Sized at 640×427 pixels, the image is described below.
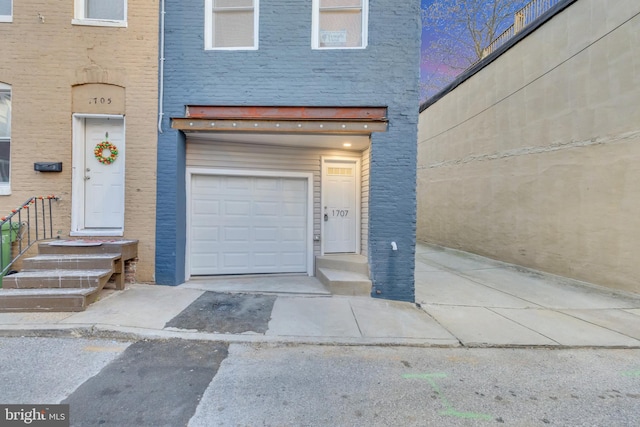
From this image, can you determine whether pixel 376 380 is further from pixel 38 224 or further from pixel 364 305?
pixel 38 224

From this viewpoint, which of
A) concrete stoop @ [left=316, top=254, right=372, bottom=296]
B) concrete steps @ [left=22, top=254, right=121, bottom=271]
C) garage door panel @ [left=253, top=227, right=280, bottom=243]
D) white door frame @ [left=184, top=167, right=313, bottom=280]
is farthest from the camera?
garage door panel @ [left=253, top=227, right=280, bottom=243]

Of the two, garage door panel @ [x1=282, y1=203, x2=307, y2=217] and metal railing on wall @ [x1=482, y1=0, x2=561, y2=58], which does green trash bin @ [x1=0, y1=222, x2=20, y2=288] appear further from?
metal railing on wall @ [x1=482, y1=0, x2=561, y2=58]

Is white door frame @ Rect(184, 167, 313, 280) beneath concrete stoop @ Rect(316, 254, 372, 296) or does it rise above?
above

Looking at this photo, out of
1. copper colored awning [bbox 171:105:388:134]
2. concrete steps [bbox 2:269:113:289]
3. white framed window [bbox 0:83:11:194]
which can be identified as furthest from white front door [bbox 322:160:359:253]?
white framed window [bbox 0:83:11:194]

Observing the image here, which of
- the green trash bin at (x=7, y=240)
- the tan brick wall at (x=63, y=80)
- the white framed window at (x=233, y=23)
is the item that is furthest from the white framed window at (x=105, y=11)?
the green trash bin at (x=7, y=240)

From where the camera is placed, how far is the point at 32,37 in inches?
223

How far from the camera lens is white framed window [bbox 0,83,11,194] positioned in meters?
5.84

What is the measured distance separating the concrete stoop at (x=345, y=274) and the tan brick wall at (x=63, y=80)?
347cm

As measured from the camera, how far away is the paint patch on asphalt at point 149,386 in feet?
7.97

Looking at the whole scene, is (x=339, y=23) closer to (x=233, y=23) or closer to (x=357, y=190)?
(x=233, y=23)

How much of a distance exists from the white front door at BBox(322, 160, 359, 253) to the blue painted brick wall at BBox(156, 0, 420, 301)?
149 cm

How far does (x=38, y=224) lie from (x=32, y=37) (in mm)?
3512

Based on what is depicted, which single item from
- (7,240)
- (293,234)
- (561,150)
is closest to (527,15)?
(561,150)

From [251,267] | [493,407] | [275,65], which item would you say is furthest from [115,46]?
[493,407]
